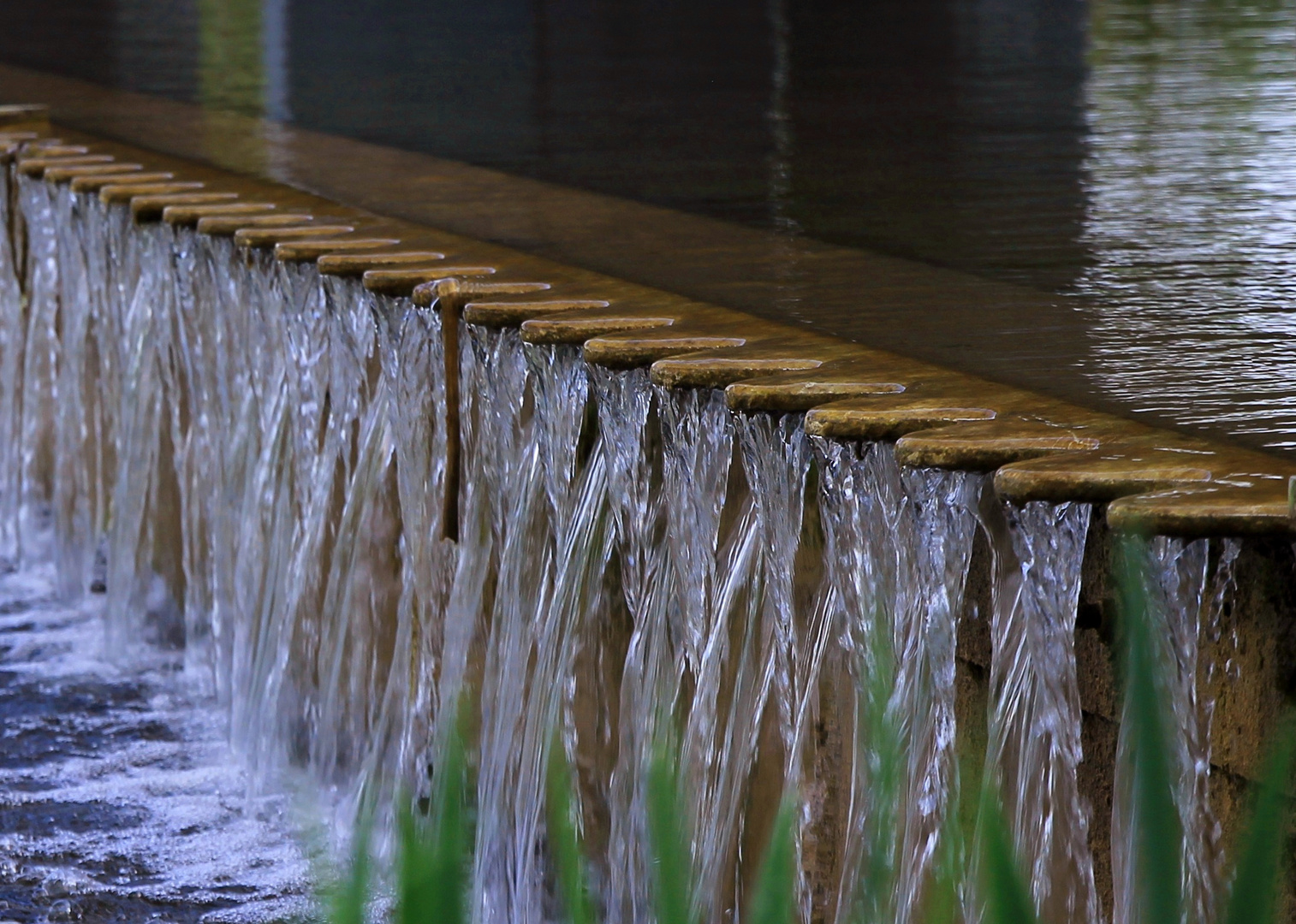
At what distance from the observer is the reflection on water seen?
252 centimetres

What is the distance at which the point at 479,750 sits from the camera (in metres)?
3.65

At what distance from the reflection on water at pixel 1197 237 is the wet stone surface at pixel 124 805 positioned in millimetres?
1608

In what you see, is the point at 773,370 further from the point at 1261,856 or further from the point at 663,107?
the point at 663,107

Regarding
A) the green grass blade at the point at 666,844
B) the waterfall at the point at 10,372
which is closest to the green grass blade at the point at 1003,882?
the green grass blade at the point at 666,844

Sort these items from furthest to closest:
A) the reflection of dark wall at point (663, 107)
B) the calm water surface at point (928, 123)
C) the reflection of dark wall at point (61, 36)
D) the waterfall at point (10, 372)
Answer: the reflection of dark wall at point (61, 36) → the waterfall at point (10, 372) → the reflection of dark wall at point (663, 107) → the calm water surface at point (928, 123)

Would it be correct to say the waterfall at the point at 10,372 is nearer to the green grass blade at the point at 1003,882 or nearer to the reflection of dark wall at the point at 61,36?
the reflection of dark wall at the point at 61,36

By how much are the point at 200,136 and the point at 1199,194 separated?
123 inches

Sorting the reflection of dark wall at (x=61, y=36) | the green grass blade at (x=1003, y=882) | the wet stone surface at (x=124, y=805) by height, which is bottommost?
the wet stone surface at (x=124, y=805)

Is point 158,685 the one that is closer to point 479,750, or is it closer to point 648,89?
point 479,750

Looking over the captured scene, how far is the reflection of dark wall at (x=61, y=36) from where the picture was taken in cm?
941

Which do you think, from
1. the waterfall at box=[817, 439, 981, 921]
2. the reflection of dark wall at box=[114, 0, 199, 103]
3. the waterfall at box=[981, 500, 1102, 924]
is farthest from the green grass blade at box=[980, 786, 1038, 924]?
the reflection of dark wall at box=[114, 0, 199, 103]

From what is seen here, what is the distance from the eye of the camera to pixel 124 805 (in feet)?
12.5

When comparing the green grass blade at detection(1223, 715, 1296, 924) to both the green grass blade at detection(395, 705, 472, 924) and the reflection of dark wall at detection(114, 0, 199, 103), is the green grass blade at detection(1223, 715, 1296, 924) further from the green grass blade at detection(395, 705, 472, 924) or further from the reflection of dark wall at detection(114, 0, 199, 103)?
the reflection of dark wall at detection(114, 0, 199, 103)

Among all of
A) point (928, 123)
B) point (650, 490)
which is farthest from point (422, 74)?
point (650, 490)
